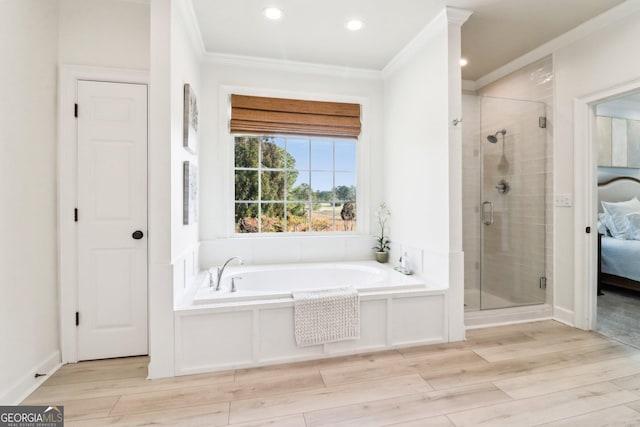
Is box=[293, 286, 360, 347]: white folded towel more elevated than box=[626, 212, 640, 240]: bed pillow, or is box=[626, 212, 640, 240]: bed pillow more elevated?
box=[626, 212, 640, 240]: bed pillow

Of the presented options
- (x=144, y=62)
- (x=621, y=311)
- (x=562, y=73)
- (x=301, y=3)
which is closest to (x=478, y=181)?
(x=562, y=73)

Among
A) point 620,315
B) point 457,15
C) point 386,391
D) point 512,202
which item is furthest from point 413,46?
point 620,315

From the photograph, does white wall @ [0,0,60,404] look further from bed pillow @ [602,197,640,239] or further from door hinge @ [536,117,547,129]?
bed pillow @ [602,197,640,239]

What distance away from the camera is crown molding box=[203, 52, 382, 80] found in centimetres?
300

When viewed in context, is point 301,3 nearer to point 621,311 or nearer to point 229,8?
point 229,8

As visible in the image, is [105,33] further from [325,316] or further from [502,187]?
[502,187]

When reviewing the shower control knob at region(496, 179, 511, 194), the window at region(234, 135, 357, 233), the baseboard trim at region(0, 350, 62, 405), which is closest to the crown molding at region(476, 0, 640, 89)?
the shower control knob at region(496, 179, 511, 194)

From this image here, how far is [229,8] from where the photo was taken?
229 centimetres

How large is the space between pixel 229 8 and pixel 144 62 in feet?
2.43

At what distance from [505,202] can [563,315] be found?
3.83 feet

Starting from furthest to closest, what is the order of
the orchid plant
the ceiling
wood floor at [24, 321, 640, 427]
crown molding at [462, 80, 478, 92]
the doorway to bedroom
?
crown molding at [462, 80, 478, 92], the doorway to bedroom, the orchid plant, the ceiling, wood floor at [24, 321, 640, 427]

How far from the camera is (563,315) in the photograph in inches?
113

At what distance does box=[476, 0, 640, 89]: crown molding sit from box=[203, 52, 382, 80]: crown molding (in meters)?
1.34

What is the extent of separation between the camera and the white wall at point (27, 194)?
5.40 feet
